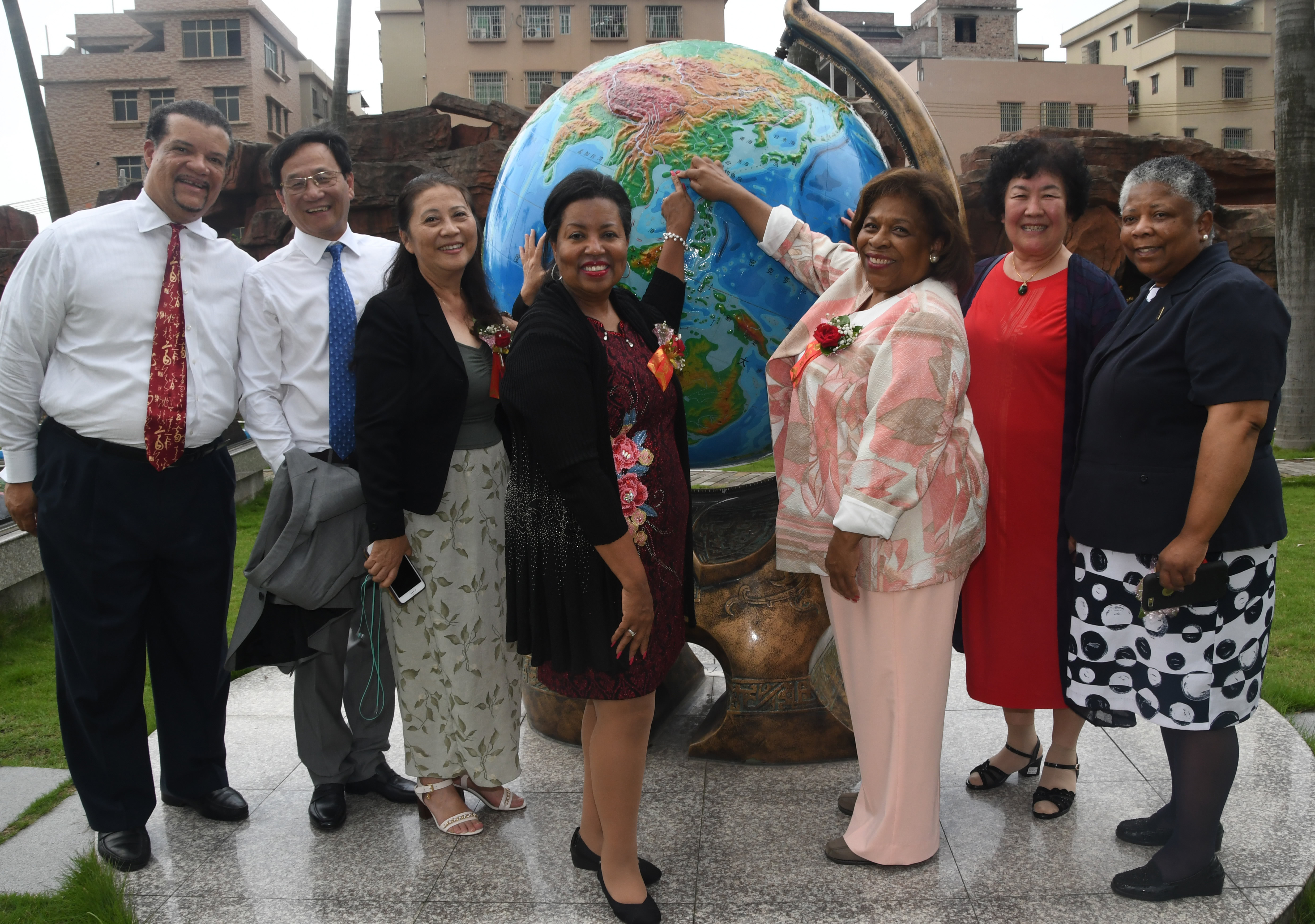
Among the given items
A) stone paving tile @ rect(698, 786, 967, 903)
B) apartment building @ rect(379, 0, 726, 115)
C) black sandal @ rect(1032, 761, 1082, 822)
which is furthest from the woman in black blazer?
apartment building @ rect(379, 0, 726, 115)

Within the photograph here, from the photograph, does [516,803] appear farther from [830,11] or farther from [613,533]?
[830,11]

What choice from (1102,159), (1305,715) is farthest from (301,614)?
(1102,159)

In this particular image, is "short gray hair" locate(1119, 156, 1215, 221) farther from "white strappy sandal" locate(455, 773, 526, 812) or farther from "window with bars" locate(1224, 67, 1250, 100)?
"window with bars" locate(1224, 67, 1250, 100)

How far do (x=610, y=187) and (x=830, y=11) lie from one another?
3949 cm

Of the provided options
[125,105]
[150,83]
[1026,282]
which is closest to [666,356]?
[1026,282]

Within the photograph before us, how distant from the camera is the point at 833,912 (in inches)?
92.6

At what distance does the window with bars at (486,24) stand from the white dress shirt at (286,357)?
98.9 feet

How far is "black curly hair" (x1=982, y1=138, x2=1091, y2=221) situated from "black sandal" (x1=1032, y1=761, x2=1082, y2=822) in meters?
1.60

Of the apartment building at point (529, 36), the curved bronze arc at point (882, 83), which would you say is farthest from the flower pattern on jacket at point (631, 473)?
the apartment building at point (529, 36)

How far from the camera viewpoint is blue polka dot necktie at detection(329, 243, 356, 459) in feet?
9.21

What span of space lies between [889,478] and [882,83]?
1.52 meters

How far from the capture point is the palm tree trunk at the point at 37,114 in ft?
38.7

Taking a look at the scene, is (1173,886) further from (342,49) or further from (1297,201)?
(342,49)

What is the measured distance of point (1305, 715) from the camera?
Result: 3688mm
